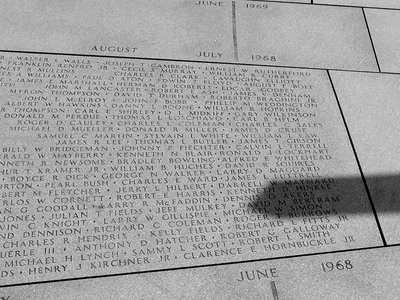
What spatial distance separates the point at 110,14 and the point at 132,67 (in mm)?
944

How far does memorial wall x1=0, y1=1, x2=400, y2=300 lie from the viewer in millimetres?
3463

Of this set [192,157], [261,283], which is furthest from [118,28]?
[261,283]

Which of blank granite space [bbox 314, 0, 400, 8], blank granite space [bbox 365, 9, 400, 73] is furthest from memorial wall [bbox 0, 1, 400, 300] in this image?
blank granite space [bbox 314, 0, 400, 8]

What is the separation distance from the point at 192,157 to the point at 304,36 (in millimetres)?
2426

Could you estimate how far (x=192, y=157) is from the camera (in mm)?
4152

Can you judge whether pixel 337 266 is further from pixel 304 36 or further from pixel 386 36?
pixel 386 36

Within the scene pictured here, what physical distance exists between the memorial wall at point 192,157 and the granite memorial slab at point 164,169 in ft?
0.04

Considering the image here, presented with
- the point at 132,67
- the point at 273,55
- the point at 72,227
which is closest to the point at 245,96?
the point at 273,55

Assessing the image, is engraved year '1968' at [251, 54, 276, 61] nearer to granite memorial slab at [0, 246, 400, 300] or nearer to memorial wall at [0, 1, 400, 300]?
memorial wall at [0, 1, 400, 300]

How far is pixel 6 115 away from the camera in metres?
4.12

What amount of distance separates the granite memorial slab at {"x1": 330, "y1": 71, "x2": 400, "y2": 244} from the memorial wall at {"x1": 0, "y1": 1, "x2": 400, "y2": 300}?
1 cm

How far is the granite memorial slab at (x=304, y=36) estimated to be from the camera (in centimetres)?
532

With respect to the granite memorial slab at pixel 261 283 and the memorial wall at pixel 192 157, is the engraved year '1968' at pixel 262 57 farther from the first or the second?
the granite memorial slab at pixel 261 283

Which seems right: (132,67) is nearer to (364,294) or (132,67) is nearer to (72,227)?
(72,227)
